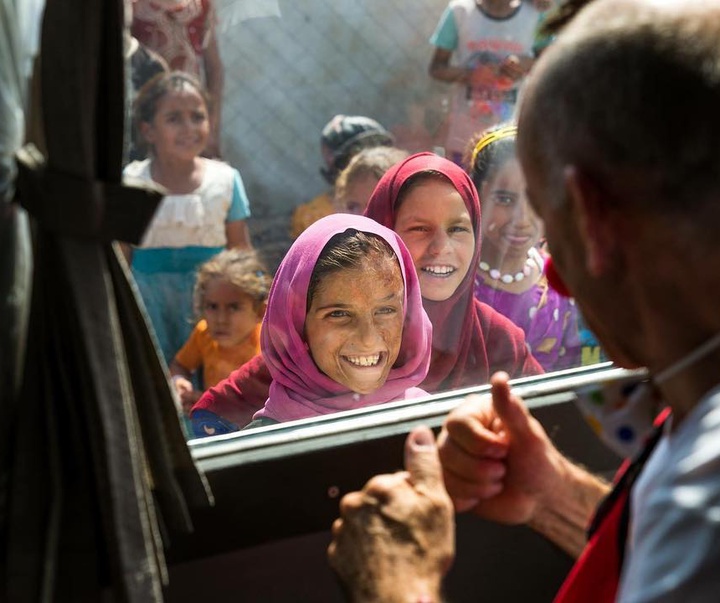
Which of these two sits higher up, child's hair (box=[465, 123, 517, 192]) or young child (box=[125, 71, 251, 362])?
child's hair (box=[465, 123, 517, 192])

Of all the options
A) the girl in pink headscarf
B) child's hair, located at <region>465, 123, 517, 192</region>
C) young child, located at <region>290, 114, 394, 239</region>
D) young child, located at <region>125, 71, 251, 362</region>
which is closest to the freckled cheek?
the girl in pink headscarf

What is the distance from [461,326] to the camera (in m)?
2.61

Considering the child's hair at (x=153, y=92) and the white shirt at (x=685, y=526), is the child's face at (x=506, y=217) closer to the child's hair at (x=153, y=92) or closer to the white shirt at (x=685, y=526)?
the child's hair at (x=153, y=92)

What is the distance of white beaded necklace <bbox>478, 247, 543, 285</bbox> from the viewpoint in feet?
9.18

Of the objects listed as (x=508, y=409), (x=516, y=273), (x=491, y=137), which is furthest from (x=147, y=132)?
(x=508, y=409)

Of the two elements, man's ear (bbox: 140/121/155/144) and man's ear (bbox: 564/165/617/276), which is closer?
man's ear (bbox: 564/165/617/276)

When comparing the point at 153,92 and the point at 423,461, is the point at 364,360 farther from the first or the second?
the point at 153,92

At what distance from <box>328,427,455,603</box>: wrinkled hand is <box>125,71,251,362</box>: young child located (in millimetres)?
1745

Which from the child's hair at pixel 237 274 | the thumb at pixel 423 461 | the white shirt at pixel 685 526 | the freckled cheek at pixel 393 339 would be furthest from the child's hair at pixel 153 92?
the white shirt at pixel 685 526

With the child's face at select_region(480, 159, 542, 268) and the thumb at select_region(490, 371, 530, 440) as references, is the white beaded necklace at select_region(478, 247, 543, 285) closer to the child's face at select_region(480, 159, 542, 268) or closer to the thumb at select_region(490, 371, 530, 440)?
the child's face at select_region(480, 159, 542, 268)

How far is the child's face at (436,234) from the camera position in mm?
2582

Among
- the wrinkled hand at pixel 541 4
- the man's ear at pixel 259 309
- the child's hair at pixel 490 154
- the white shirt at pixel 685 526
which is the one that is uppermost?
the wrinkled hand at pixel 541 4

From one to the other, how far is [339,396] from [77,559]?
3.27 ft

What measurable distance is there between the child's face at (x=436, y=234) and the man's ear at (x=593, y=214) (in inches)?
57.7
